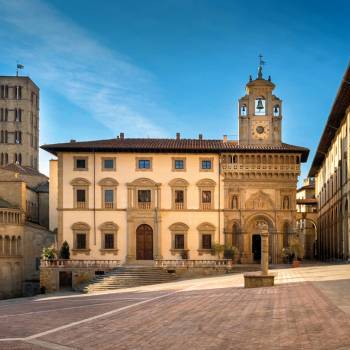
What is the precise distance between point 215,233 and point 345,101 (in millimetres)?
16422

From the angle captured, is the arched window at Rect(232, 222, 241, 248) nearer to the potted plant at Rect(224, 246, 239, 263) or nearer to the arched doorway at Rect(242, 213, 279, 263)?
the arched doorway at Rect(242, 213, 279, 263)

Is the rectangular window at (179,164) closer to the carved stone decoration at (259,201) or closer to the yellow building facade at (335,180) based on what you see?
the carved stone decoration at (259,201)

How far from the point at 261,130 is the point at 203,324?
130 ft

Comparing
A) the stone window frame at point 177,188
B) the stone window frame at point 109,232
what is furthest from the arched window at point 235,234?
the stone window frame at point 109,232

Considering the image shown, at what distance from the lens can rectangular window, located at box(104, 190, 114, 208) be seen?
54312mm

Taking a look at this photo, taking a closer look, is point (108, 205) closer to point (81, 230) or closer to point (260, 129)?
point (81, 230)

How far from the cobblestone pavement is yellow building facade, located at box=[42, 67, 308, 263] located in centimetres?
2783

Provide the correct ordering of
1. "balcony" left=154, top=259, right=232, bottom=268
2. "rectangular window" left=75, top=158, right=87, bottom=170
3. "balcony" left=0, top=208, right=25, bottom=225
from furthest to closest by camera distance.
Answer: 1. "balcony" left=0, top=208, right=25, bottom=225
2. "rectangular window" left=75, top=158, right=87, bottom=170
3. "balcony" left=154, top=259, right=232, bottom=268

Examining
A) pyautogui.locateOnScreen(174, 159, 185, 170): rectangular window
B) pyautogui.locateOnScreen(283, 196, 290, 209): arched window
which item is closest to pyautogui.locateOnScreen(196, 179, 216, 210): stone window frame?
pyautogui.locateOnScreen(174, 159, 185, 170): rectangular window

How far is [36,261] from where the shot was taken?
63562 mm

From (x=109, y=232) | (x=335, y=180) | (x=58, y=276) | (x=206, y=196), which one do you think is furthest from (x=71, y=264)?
(x=335, y=180)

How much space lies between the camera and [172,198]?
54.3 m

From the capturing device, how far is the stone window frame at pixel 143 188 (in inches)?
2140

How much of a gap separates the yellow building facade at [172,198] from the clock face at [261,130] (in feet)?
4.40
